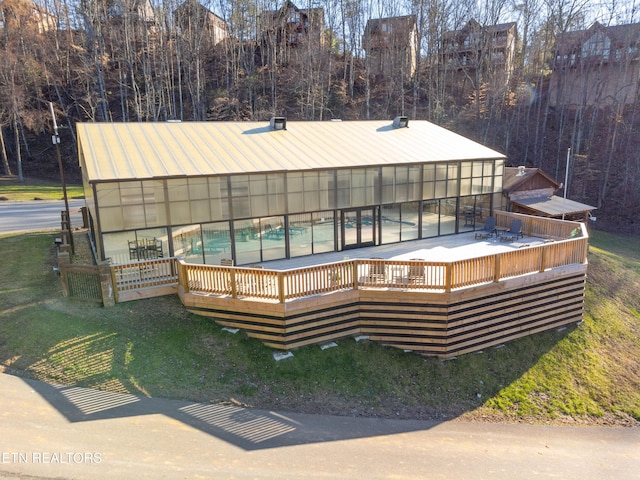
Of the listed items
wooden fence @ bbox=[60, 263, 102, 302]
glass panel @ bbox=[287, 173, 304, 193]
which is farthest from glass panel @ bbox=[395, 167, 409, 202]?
wooden fence @ bbox=[60, 263, 102, 302]

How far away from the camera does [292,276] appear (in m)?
11.1

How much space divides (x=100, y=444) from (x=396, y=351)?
7526mm

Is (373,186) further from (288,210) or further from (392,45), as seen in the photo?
(392,45)

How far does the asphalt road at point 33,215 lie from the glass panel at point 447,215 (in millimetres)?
18886

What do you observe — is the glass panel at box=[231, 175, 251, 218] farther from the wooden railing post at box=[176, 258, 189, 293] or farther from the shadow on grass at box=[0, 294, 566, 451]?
the shadow on grass at box=[0, 294, 566, 451]

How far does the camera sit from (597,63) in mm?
39281

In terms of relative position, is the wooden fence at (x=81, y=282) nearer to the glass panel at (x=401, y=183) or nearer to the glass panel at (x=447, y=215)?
the glass panel at (x=401, y=183)

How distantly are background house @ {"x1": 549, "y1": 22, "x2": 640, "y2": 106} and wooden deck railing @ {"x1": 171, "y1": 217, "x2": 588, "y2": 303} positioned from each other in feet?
105

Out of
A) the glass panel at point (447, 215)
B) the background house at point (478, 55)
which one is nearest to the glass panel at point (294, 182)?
the glass panel at point (447, 215)

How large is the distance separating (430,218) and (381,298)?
779 centimetres

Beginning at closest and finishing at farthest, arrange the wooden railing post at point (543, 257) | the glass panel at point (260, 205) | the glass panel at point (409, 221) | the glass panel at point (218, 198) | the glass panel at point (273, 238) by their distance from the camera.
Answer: the wooden railing post at point (543, 257)
the glass panel at point (218, 198)
the glass panel at point (260, 205)
the glass panel at point (273, 238)
the glass panel at point (409, 221)

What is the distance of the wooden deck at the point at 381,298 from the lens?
11.3 m

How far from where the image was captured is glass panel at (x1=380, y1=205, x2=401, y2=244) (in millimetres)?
17375

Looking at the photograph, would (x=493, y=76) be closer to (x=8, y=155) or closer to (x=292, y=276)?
(x=292, y=276)
